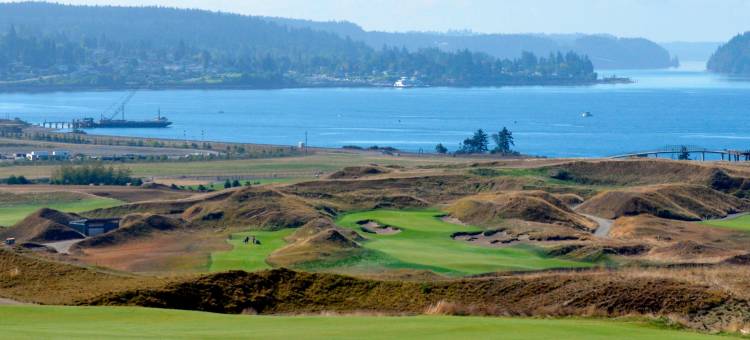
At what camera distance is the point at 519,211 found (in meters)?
41.7

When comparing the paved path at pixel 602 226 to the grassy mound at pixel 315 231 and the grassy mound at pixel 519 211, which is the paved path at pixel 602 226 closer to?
the grassy mound at pixel 519 211

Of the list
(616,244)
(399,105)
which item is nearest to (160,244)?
(616,244)

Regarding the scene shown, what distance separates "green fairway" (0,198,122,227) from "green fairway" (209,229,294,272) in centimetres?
994

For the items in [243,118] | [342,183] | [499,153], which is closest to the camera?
[342,183]

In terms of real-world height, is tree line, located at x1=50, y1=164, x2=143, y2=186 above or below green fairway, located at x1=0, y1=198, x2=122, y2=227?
above

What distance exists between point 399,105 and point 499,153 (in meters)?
76.8

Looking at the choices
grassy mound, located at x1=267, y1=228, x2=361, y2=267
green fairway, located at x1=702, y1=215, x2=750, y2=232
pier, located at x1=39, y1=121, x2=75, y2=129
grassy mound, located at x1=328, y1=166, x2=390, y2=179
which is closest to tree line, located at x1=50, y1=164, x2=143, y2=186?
grassy mound, located at x1=328, y1=166, x2=390, y2=179

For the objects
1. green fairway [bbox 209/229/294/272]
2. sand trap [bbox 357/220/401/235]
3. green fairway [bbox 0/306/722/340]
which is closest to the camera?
green fairway [bbox 0/306/722/340]

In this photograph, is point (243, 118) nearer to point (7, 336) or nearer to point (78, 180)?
point (78, 180)

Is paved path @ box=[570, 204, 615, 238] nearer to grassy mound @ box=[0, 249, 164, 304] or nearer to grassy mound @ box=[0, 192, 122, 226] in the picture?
grassy mound @ box=[0, 192, 122, 226]

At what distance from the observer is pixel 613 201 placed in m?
44.3

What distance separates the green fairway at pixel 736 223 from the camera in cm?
4115

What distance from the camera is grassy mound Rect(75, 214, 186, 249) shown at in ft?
122

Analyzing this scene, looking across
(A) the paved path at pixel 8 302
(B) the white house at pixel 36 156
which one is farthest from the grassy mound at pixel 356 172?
(A) the paved path at pixel 8 302
